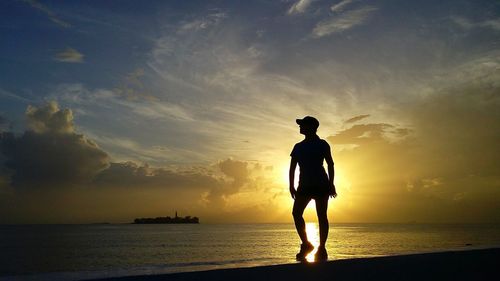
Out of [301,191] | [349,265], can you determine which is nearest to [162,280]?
[349,265]

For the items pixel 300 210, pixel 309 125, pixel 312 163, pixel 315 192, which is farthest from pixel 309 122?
pixel 300 210

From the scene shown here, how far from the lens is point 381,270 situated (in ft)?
13.4

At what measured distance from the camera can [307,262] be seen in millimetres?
4020

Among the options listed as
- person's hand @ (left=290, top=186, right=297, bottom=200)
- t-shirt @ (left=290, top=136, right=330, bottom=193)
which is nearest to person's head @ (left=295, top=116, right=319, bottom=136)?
t-shirt @ (left=290, top=136, right=330, bottom=193)

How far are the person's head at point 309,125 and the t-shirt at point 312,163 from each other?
0.40 ft

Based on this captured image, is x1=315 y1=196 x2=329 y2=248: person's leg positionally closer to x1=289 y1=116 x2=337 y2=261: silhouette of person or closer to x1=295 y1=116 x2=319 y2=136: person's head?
x1=289 y1=116 x2=337 y2=261: silhouette of person

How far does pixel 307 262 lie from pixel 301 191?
2.20 metres

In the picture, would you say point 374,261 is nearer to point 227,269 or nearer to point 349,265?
point 349,265

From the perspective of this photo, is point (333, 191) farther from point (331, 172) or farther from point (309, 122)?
point (309, 122)

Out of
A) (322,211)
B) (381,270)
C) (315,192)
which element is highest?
(315,192)

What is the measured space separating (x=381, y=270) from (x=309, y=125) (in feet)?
9.02

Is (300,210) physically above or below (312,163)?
below

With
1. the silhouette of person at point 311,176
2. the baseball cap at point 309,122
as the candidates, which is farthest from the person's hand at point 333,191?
the baseball cap at point 309,122

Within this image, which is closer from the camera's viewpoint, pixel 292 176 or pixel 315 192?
pixel 315 192
